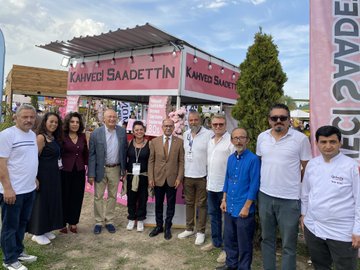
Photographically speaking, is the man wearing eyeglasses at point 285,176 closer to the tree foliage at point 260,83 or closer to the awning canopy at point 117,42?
the tree foliage at point 260,83

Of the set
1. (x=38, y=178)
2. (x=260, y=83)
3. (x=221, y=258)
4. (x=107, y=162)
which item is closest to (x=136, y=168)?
(x=107, y=162)

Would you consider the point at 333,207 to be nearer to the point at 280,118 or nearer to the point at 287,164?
the point at 287,164

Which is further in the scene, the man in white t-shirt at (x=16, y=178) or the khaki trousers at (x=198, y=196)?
the khaki trousers at (x=198, y=196)

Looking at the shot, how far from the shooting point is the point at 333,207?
226cm

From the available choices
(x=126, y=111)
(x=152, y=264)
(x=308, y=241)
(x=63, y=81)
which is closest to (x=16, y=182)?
(x=152, y=264)

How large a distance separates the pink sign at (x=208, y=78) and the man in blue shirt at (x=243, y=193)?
3.04 metres

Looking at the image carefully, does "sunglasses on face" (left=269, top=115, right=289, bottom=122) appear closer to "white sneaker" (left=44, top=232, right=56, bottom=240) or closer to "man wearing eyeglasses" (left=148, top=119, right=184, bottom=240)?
"man wearing eyeglasses" (left=148, top=119, right=184, bottom=240)

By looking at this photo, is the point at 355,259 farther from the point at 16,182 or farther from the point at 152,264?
the point at 16,182

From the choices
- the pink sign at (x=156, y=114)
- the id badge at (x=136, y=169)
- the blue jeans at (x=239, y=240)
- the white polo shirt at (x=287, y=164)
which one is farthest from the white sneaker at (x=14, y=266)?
the pink sign at (x=156, y=114)

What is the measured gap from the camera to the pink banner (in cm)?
307

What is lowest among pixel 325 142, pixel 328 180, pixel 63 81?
pixel 328 180

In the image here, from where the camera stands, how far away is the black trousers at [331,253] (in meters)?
2.23

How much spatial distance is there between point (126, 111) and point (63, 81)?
16.1 feet

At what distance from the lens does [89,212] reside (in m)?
5.39
